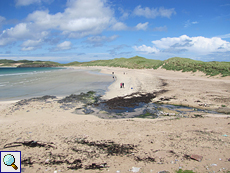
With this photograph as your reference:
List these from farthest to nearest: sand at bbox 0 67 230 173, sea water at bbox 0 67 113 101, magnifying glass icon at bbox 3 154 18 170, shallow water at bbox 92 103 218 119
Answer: sea water at bbox 0 67 113 101, shallow water at bbox 92 103 218 119, sand at bbox 0 67 230 173, magnifying glass icon at bbox 3 154 18 170

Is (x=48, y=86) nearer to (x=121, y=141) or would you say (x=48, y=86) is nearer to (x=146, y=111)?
(x=146, y=111)

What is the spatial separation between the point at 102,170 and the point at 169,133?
3379mm

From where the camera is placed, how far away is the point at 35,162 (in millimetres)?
4465

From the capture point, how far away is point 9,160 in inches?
165

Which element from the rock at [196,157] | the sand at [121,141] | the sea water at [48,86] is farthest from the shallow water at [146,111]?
the sea water at [48,86]

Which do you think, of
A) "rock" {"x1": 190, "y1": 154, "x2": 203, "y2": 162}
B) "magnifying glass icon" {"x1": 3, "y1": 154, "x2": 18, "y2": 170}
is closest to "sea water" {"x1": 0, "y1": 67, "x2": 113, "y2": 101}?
"magnifying glass icon" {"x1": 3, "y1": 154, "x2": 18, "y2": 170}

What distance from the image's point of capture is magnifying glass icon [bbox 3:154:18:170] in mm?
4037

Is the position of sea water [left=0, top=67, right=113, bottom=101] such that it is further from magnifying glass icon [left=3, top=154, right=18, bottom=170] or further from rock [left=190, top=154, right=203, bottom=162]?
rock [left=190, top=154, right=203, bottom=162]

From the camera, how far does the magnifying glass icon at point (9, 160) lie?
13.2 feet

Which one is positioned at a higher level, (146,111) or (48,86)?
(48,86)

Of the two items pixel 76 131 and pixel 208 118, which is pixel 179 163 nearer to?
pixel 76 131

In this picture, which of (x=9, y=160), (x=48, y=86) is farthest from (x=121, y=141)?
(x=48, y=86)

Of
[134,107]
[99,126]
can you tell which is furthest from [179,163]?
[134,107]

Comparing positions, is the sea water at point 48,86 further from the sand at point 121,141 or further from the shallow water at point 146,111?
the sand at point 121,141
